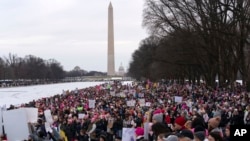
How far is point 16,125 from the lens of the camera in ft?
38.2

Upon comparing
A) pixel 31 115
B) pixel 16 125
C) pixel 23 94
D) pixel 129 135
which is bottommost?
pixel 23 94

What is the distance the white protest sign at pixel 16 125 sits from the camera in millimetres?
11570

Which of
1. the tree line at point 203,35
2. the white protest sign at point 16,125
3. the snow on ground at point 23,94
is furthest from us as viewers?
the snow on ground at point 23,94

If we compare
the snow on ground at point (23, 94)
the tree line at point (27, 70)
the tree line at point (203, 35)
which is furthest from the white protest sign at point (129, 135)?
the tree line at point (27, 70)

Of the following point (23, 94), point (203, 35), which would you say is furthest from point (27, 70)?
point (203, 35)

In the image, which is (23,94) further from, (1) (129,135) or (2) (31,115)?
(1) (129,135)

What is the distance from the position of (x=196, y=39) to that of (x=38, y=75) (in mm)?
119986

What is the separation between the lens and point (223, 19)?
36.2m

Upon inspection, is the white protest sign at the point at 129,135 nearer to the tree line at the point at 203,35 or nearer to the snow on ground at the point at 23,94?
the tree line at the point at 203,35

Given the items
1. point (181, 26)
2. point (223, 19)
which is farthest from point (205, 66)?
point (223, 19)

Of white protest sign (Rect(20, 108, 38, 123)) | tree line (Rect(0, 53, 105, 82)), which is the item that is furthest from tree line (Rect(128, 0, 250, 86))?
tree line (Rect(0, 53, 105, 82))

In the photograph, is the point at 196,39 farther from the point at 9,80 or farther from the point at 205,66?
the point at 9,80

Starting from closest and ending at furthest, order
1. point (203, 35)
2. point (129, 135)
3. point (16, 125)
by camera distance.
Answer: point (129, 135)
point (16, 125)
point (203, 35)

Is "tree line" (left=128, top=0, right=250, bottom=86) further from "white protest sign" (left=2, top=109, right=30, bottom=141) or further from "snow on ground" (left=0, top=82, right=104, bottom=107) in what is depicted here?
"white protest sign" (left=2, top=109, right=30, bottom=141)
